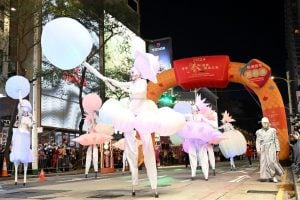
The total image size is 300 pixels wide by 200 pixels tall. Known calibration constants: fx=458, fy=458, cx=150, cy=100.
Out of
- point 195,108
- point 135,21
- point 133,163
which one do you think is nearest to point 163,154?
point 135,21

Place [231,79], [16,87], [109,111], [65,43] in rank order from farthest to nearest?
1. [231,79]
2. [16,87]
3. [109,111]
4. [65,43]

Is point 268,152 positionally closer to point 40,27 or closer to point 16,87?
point 16,87

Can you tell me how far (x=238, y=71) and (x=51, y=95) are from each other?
50.5 feet

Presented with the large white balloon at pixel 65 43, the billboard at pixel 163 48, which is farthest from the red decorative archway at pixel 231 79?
→ the billboard at pixel 163 48

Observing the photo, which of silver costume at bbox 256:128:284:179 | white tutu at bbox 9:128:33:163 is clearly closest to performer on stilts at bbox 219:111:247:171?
silver costume at bbox 256:128:284:179

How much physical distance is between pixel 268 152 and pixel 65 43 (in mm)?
8296

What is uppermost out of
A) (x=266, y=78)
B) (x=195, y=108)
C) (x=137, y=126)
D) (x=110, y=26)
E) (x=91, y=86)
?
(x=110, y=26)

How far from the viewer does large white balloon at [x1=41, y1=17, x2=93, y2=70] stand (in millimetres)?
9367

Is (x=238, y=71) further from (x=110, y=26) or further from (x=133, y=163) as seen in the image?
(x=133, y=163)

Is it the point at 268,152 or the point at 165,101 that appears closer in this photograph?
the point at 268,152

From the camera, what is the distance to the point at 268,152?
14797mm

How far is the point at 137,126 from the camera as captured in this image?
32.3 feet

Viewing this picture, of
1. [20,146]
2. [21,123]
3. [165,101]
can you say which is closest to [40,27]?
[21,123]

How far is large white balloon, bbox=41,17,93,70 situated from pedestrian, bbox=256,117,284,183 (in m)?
7.69
